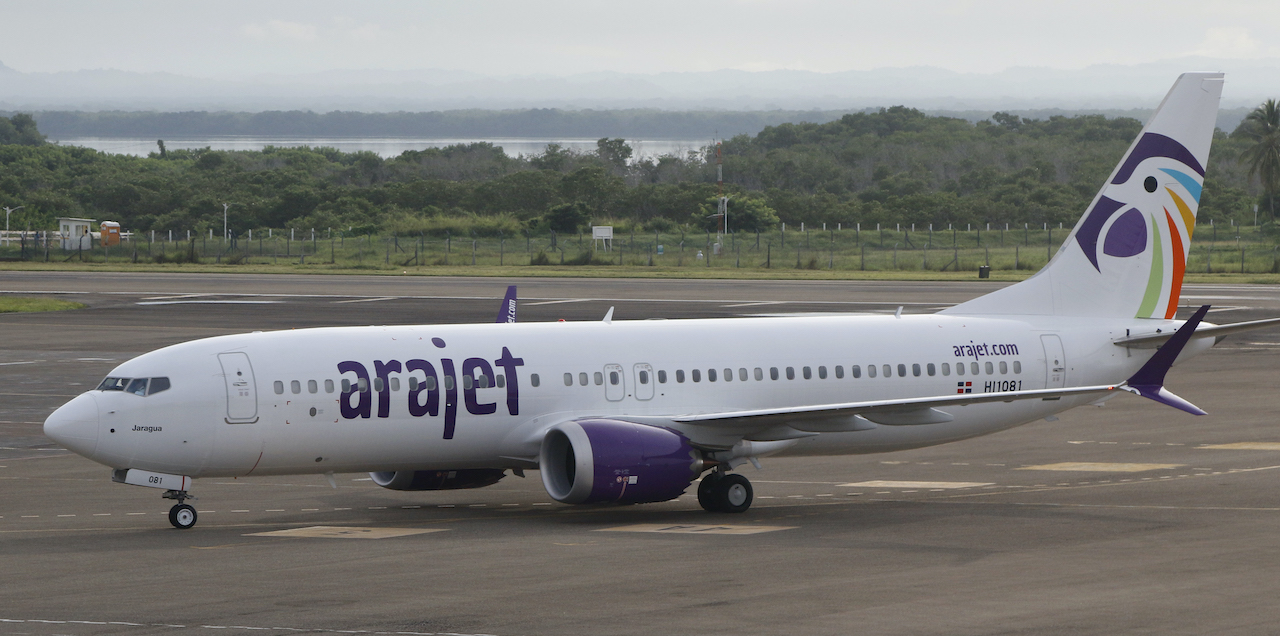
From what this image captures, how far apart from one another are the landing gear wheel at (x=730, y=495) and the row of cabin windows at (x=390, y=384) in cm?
455

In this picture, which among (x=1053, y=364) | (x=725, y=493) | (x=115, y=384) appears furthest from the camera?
(x=1053, y=364)

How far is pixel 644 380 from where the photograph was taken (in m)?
28.8

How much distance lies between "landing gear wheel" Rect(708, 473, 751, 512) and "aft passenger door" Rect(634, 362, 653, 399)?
2198 millimetres

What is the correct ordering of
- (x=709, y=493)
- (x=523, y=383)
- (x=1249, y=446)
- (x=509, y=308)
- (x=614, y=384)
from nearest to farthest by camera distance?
(x=523, y=383) → (x=709, y=493) → (x=614, y=384) → (x=509, y=308) → (x=1249, y=446)

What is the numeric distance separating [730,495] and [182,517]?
10.1m

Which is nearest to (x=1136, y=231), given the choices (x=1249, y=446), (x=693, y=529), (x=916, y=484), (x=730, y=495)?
(x=1249, y=446)

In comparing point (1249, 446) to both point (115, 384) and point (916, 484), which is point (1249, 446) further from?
point (115, 384)

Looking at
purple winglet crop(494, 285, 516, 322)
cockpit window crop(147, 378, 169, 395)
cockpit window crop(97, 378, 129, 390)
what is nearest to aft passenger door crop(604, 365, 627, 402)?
purple winglet crop(494, 285, 516, 322)

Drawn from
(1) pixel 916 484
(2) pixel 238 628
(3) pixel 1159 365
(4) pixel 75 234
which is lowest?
(1) pixel 916 484

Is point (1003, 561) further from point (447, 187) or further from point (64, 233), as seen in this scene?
point (447, 187)

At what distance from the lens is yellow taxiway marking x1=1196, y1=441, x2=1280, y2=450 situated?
1425 inches

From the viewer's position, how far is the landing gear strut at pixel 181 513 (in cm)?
2659

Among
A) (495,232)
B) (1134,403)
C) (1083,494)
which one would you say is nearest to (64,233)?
(495,232)

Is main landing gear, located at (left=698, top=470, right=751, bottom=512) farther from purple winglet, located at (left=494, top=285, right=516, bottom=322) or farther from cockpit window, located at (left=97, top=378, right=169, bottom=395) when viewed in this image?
cockpit window, located at (left=97, top=378, right=169, bottom=395)
